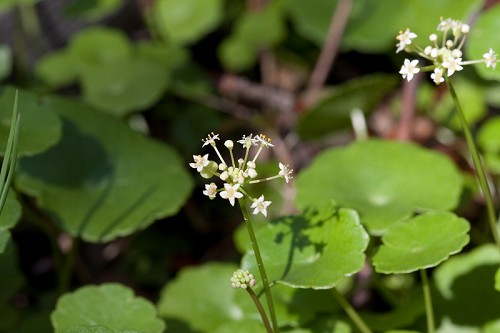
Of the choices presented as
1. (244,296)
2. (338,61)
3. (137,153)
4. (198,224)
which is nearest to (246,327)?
(244,296)

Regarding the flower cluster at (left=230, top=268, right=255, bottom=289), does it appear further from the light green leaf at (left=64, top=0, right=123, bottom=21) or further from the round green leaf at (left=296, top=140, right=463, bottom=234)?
the light green leaf at (left=64, top=0, right=123, bottom=21)

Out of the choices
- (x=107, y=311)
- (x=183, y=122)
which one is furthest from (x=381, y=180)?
(x=183, y=122)

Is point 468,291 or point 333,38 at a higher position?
point 333,38

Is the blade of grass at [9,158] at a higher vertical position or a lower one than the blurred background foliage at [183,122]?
lower

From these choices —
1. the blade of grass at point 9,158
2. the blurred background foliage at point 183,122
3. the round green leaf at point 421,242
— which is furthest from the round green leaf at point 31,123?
the round green leaf at point 421,242

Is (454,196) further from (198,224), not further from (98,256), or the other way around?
(98,256)

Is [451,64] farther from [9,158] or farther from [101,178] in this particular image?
[101,178]

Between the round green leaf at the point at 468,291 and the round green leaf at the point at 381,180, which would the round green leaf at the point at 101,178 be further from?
the round green leaf at the point at 468,291
